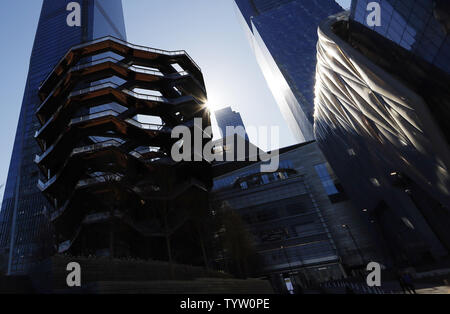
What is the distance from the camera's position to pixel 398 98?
17109mm

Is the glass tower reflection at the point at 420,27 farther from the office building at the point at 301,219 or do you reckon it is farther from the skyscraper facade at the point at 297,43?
the skyscraper facade at the point at 297,43

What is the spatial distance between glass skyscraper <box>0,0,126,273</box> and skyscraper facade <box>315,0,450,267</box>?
53018 millimetres

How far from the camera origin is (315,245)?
163 feet

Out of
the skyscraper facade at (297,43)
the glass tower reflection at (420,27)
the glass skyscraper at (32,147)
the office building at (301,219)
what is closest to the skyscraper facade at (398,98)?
the glass tower reflection at (420,27)

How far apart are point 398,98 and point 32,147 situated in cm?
10852

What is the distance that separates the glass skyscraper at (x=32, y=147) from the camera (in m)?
71.6

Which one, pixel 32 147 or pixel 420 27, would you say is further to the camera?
pixel 32 147

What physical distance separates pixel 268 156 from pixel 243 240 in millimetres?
34993

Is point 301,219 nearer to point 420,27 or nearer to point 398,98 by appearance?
point 398,98

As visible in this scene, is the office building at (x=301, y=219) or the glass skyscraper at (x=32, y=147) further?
the glass skyscraper at (x=32, y=147)

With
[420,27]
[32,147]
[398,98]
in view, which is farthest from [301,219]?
[32,147]

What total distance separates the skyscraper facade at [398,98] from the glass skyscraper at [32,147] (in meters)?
53.0

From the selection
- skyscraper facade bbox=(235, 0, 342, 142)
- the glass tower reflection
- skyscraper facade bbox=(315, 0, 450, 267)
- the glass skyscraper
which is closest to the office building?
skyscraper facade bbox=(315, 0, 450, 267)
